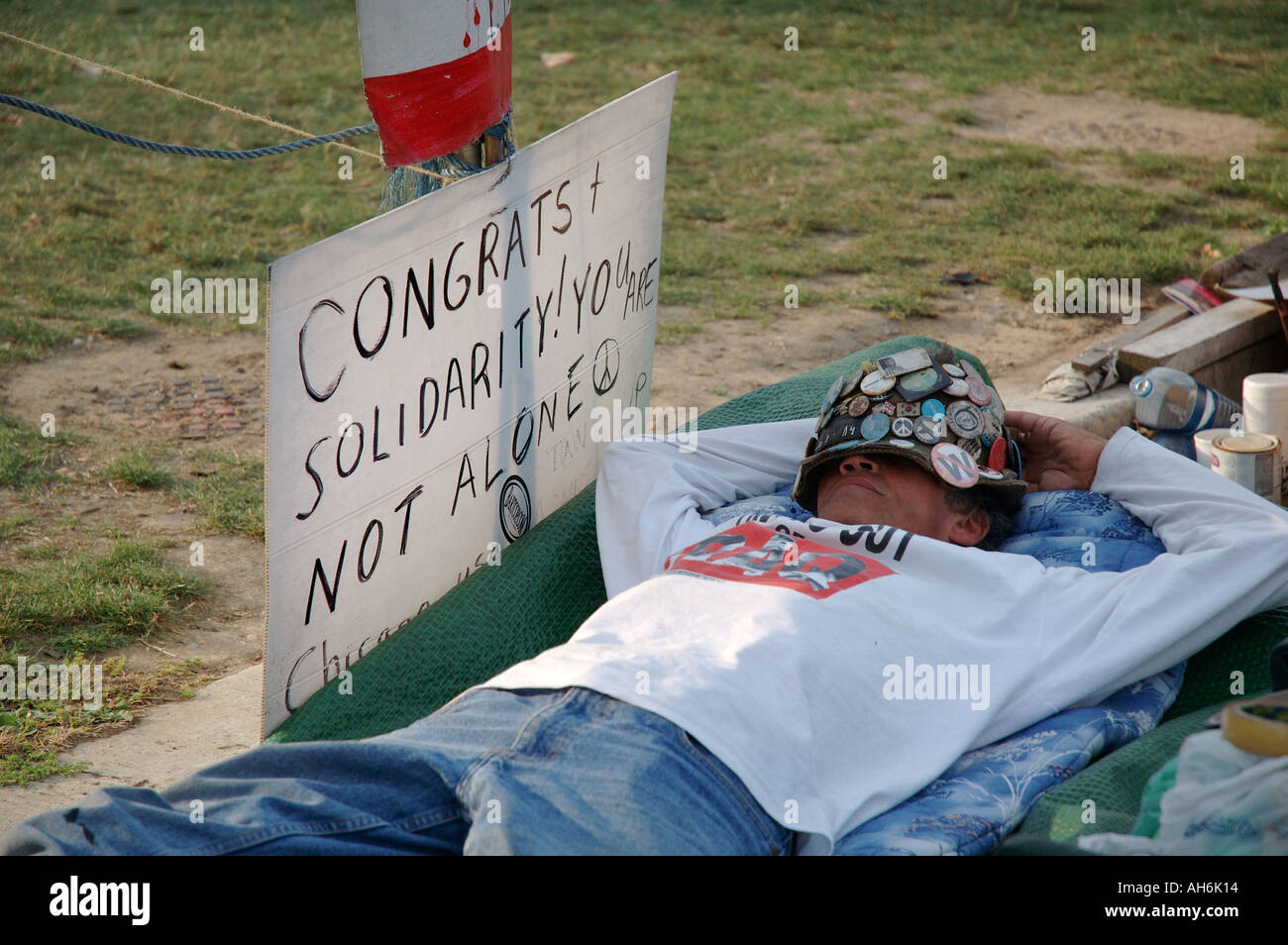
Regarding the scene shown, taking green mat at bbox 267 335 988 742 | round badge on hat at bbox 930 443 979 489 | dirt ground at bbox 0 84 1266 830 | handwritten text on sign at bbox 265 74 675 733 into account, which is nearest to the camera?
handwritten text on sign at bbox 265 74 675 733

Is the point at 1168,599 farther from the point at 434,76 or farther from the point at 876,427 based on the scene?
the point at 434,76

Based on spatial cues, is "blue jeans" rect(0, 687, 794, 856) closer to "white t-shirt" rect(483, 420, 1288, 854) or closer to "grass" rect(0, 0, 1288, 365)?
"white t-shirt" rect(483, 420, 1288, 854)

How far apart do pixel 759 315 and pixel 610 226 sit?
9.22 ft

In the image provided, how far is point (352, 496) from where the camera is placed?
8.02 feet

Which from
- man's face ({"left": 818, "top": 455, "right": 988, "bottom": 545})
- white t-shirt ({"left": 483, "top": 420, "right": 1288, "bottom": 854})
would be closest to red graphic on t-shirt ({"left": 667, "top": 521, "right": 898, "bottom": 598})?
white t-shirt ({"left": 483, "top": 420, "right": 1288, "bottom": 854})

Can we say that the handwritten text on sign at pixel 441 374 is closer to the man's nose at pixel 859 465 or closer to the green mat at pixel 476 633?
the green mat at pixel 476 633

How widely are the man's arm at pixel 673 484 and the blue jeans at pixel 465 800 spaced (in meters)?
0.76

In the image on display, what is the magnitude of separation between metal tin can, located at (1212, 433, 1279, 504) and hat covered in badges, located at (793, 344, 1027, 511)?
781 millimetres

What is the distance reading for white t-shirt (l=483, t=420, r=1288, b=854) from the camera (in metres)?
2.09

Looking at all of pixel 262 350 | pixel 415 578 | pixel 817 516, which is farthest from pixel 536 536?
pixel 262 350

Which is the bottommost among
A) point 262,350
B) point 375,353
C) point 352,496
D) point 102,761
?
point 102,761

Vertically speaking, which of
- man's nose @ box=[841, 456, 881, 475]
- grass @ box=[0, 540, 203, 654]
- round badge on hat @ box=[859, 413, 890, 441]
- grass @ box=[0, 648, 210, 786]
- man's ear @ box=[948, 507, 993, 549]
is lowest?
grass @ box=[0, 648, 210, 786]

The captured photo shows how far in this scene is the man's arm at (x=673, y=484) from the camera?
2820 mm
